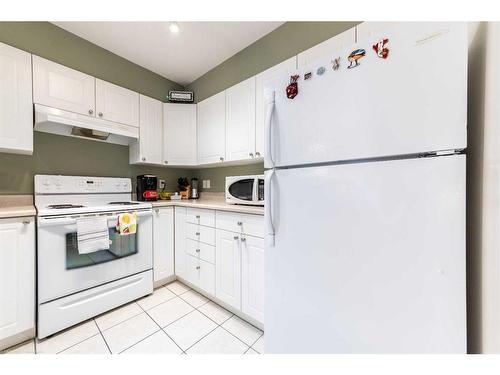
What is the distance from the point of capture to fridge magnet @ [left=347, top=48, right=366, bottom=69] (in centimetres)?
74

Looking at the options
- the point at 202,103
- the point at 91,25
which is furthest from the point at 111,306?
the point at 91,25

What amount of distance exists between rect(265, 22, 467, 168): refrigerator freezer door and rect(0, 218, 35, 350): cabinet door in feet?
5.67

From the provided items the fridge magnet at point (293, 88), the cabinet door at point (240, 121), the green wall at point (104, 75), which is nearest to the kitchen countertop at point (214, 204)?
the green wall at point (104, 75)

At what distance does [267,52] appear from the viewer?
183cm

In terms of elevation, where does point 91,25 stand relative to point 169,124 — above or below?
above

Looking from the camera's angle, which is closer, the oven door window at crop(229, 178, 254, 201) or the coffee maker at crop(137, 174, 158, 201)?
the oven door window at crop(229, 178, 254, 201)

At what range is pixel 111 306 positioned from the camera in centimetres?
161

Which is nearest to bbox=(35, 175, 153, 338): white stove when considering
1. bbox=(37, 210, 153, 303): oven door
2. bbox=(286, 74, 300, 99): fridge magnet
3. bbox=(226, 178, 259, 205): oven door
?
bbox=(37, 210, 153, 303): oven door

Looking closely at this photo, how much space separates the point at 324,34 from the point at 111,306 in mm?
2730

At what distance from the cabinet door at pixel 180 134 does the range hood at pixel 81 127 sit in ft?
1.29

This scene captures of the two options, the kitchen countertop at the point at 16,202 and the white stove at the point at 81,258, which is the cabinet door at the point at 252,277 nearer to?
the white stove at the point at 81,258

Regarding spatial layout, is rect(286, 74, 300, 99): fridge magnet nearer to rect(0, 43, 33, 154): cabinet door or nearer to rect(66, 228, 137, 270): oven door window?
rect(66, 228, 137, 270): oven door window

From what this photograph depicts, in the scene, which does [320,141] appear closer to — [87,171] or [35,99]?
[35,99]

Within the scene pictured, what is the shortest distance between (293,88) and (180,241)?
5.82 ft
